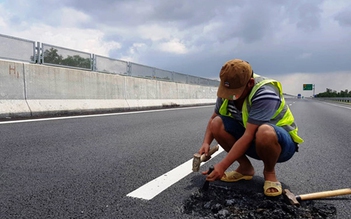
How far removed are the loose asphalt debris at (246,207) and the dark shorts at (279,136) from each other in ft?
1.36

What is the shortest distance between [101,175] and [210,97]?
74.7ft

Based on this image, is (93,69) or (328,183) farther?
(93,69)

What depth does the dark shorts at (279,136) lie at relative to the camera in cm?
252

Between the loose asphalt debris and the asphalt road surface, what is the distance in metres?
0.09

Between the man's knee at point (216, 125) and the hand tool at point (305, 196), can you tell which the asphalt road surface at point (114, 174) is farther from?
the man's knee at point (216, 125)

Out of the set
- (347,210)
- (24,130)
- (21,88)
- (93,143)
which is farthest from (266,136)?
(21,88)

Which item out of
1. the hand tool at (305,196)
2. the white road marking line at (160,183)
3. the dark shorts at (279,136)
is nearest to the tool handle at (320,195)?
the hand tool at (305,196)

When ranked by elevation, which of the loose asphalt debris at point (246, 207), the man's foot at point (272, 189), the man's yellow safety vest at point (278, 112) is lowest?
the loose asphalt debris at point (246, 207)

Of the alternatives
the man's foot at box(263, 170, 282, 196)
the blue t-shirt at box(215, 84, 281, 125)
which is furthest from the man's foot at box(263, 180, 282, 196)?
the blue t-shirt at box(215, 84, 281, 125)

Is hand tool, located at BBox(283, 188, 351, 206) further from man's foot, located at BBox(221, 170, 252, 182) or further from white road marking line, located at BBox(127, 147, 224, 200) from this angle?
white road marking line, located at BBox(127, 147, 224, 200)

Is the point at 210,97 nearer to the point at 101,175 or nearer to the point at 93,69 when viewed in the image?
the point at 93,69

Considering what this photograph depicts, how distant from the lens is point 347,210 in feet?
7.67

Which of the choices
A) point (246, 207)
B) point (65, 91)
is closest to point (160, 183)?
point (246, 207)

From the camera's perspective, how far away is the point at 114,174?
10.2ft
